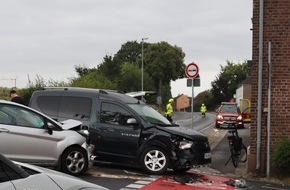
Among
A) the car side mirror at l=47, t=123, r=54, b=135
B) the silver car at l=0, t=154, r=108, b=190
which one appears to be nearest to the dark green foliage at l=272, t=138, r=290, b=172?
the car side mirror at l=47, t=123, r=54, b=135

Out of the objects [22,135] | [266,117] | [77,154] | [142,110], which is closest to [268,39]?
[266,117]

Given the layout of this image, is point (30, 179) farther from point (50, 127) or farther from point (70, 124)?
point (70, 124)

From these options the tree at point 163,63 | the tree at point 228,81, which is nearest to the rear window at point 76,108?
the tree at point 163,63

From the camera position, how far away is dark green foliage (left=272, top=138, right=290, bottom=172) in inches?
456

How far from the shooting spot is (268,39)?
12.4m

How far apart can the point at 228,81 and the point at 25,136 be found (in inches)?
4227

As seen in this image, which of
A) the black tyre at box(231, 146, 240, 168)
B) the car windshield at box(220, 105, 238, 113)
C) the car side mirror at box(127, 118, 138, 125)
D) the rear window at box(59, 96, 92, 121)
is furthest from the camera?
the car windshield at box(220, 105, 238, 113)

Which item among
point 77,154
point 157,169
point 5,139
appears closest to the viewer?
point 5,139

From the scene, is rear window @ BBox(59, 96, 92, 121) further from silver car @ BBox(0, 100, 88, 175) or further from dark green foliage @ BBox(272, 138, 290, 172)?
dark green foliage @ BBox(272, 138, 290, 172)

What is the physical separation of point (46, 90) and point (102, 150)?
224 cm

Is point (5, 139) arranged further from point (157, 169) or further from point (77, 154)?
point (157, 169)

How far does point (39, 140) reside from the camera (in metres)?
10.1

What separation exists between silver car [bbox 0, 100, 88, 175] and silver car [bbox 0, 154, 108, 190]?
6245 millimetres

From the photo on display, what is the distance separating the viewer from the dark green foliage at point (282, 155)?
456 inches
